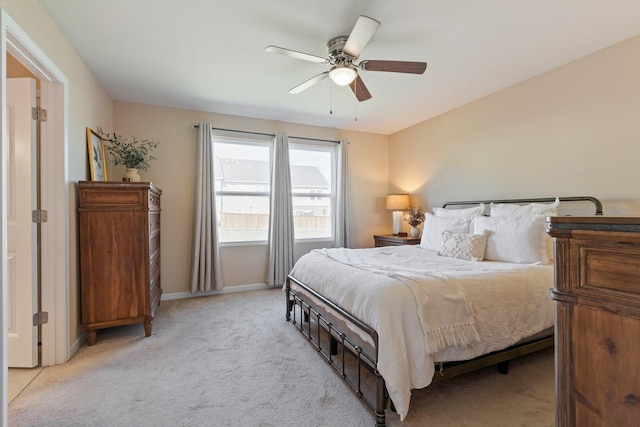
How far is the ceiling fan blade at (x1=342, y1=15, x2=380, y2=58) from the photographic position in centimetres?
185

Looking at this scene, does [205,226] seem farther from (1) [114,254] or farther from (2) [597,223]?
(2) [597,223]

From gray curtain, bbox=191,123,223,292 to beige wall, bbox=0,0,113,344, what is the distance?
125 centimetres

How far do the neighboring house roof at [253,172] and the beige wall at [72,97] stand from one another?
1.60 metres

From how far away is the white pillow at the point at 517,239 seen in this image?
8.22 ft

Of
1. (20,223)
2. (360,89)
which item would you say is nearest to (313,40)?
(360,89)

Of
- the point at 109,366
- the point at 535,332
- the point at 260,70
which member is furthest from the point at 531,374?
the point at 260,70

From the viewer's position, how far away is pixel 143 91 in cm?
348

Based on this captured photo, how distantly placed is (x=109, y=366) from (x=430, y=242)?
11.1ft

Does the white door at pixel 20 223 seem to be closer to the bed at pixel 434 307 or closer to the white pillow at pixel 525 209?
the bed at pixel 434 307

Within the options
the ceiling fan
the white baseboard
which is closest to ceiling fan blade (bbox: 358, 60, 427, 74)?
the ceiling fan

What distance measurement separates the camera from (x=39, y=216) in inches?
A: 87.8

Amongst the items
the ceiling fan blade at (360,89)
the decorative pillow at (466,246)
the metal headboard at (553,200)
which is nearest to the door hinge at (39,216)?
the ceiling fan blade at (360,89)

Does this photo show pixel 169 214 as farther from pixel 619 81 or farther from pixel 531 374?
pixel 619 81

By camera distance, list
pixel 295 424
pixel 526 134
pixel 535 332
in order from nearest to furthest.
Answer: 1. pixel 295 424
2. pixel 535 332
3. pixel 526 134
